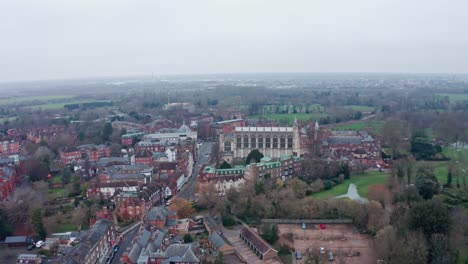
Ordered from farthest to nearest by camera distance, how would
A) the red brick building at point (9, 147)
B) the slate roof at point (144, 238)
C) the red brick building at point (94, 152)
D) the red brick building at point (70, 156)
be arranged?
the red brick building at point (9, 147) < the red brick building at point (94, 152) < the red brick building at point (70, 156) < the slate roof at point (144, 238)

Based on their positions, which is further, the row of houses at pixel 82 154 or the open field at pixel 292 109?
the open field at pixel 292 109

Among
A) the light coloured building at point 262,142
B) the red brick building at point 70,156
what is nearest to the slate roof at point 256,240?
the light coloured building at point 262,142

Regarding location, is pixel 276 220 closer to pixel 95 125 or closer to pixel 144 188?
pixel 144 188

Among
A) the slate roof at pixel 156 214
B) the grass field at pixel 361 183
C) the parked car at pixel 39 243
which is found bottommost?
the parked car at pixel 39 243

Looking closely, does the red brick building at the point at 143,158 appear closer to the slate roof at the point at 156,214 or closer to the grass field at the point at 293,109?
the slate roof at the point at 156,214

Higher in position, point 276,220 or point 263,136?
point 263,136

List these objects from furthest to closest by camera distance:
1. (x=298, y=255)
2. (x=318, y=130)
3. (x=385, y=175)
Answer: (x=318, y=130)
(x=385, y=175)
(x=298, y=255)

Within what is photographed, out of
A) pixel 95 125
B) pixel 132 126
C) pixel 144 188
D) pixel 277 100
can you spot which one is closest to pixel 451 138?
pixel 144 188
